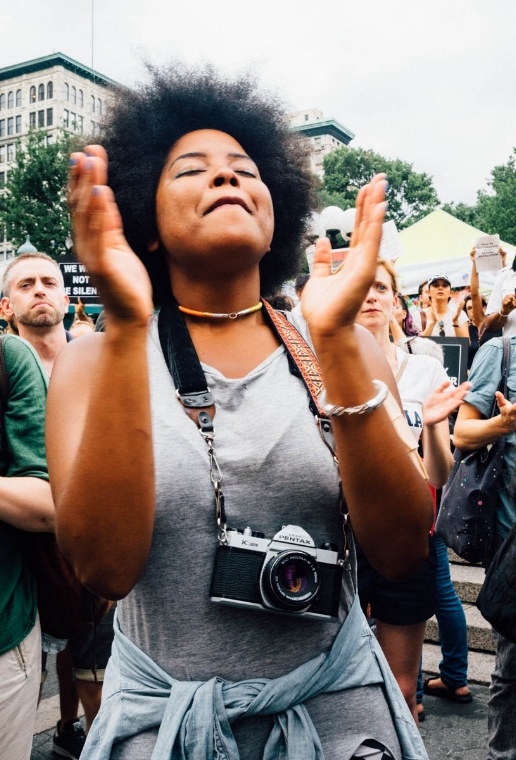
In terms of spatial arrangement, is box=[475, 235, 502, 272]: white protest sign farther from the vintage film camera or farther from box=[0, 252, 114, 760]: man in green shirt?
the vintage film camera

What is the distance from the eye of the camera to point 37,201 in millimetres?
31047

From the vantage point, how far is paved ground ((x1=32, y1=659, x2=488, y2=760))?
371cm

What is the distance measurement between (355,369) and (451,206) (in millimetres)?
52567

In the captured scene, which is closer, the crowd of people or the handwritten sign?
the crowd of people

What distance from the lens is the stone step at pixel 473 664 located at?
4578 millimetres

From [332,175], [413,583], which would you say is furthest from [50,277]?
[332,175]

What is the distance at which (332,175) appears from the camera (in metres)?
49.1

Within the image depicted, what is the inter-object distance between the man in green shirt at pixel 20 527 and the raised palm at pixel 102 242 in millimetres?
1223

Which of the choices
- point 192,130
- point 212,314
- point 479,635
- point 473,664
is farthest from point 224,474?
point 479,635

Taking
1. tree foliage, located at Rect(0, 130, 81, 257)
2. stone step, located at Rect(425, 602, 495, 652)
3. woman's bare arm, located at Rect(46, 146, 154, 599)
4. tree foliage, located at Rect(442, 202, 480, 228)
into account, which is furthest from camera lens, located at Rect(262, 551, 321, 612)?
tree foliage, located at Rect(442, 202, 480, 228)

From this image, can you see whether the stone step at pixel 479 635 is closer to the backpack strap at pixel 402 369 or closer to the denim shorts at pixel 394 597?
the denim shorts at pixel 394 597

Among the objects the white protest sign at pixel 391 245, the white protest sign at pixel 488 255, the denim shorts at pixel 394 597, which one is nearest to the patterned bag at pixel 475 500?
the denim shorts at pixel 394 597

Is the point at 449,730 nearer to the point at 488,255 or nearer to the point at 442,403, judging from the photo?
the point at 442,403

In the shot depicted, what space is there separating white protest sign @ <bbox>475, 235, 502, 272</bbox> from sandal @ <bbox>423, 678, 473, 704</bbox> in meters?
4.08
